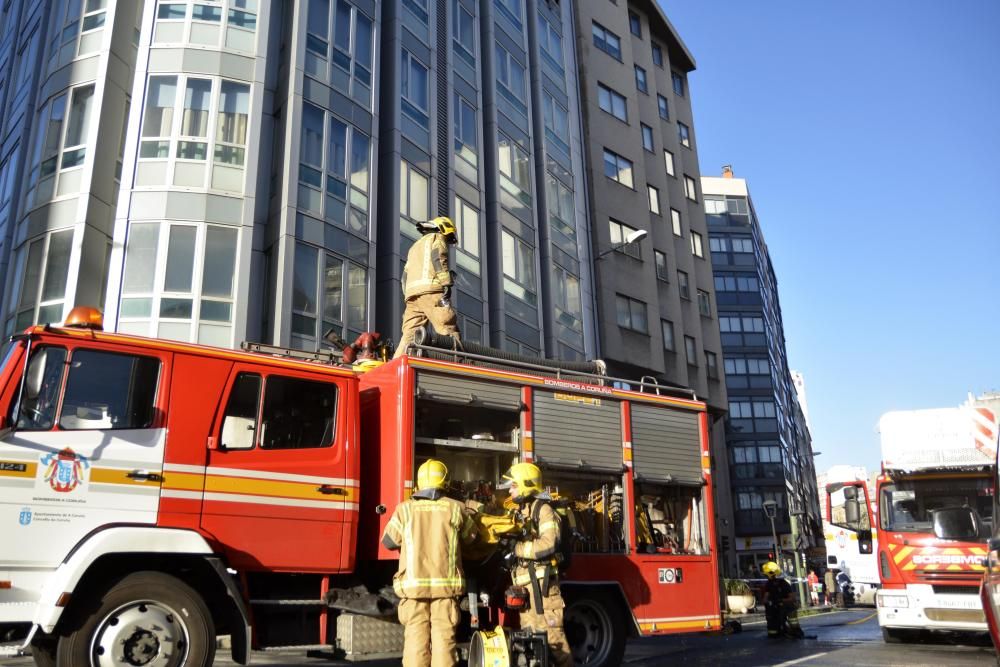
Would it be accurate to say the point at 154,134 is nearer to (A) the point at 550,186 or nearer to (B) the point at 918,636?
(A) the point at 550,186

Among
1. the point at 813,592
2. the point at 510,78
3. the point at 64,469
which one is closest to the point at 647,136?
the point at 510,78

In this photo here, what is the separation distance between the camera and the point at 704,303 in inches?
1356

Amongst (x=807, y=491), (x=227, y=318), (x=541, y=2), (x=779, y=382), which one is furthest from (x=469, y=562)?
(x=807, y=491)

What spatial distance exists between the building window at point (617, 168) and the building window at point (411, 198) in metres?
11.7

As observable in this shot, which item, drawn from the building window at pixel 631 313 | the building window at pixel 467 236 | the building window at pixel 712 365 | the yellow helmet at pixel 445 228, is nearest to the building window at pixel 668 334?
the building window at pixel 631 313

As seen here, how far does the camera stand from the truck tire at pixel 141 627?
5375 mm

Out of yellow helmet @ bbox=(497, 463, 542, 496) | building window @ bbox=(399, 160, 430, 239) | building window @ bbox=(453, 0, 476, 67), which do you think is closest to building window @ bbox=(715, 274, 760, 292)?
building window @ bbox=(453, 0, 476, 67)

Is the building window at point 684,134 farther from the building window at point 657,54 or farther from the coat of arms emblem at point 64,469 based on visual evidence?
the coat of arms emblem at point 64,469

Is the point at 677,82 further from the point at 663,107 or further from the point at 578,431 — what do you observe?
the point at 578,431

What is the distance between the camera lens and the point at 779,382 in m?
64.9

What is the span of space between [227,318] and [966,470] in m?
11.2

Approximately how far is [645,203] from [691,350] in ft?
18.9

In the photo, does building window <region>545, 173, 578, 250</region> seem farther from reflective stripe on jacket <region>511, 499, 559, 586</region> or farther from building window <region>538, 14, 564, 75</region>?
reflective stripe on jacket <region>511, 499, 559, 586</region>

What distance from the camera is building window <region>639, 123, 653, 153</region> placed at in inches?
1272
